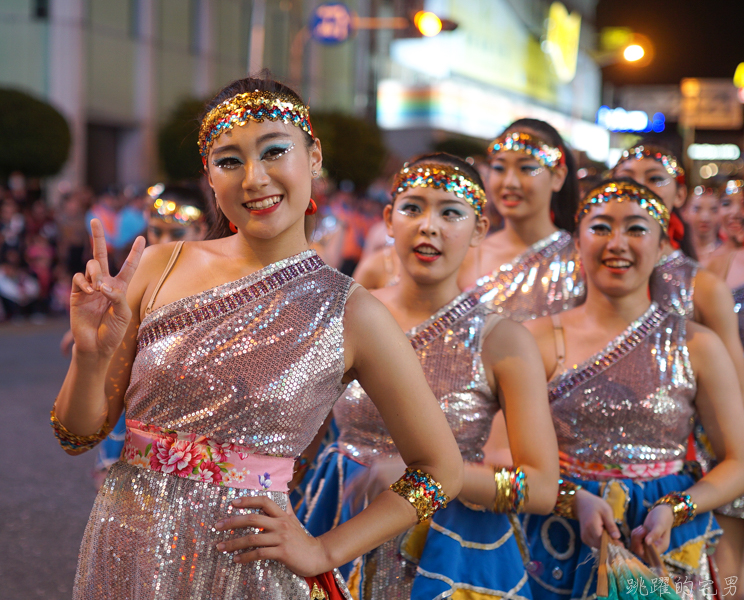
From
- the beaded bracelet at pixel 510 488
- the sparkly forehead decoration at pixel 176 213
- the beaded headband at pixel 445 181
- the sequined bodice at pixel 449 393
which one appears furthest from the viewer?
the sparkly forehead decoration at pixel 176 213

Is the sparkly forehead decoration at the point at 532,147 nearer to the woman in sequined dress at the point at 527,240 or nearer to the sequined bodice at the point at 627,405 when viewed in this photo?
the woman in sequined dress at the point at 527,240

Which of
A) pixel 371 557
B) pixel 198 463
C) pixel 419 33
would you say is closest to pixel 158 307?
pixel 198 463

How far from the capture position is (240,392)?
5.85ft

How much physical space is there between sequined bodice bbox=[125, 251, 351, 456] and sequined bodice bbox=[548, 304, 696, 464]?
4.13 feet

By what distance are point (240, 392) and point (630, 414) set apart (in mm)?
1567

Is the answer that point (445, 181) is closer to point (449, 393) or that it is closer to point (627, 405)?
point (449, 393)

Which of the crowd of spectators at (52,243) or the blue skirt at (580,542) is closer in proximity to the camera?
the blue skirt at (580,542)

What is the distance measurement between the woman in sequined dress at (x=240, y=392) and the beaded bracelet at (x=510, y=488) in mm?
506

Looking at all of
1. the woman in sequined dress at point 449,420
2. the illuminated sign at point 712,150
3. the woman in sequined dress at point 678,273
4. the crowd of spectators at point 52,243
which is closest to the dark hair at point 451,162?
the woman in sequined dress at point 449,420

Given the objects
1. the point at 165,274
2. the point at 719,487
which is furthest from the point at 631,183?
the point at 165,274

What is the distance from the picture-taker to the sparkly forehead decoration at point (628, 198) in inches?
123

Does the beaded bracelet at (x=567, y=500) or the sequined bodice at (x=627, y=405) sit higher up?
the sequined bodice at (x=627, y=405)

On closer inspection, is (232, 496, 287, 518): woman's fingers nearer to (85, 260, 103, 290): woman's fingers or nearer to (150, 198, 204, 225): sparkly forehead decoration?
(85, 260, 103, 290): woman's fingers

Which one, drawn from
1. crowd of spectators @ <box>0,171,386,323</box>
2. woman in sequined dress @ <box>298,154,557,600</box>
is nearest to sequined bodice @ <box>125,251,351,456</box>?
woman in sequined dress @ <box>298,154,557,600</box>
